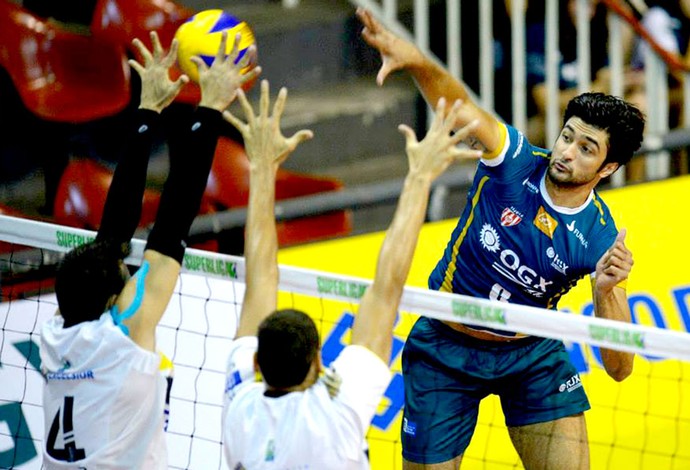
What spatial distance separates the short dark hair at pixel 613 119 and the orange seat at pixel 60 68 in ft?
12.6

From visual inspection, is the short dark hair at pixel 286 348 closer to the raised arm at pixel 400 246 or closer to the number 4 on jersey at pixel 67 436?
the raised arm at pixel 400 246

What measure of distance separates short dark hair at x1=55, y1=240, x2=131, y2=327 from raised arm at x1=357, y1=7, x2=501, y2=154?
1269 millimetres

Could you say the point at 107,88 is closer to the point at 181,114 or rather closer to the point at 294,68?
the point at 181,114

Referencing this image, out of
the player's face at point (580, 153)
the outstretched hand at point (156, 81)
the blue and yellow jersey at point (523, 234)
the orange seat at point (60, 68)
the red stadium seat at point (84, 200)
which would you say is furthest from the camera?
the orange seat at point (60, 68)

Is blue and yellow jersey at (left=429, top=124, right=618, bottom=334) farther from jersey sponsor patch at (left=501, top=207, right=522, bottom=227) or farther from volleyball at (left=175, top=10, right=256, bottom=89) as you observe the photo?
volleyball at (left=175, top=10, right=256, bottom=89)

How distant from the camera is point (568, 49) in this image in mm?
9820

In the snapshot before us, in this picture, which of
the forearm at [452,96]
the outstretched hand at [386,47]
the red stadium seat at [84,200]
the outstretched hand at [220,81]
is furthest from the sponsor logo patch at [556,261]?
the red stadium seat at [84,200]

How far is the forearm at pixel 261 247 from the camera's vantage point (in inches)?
179

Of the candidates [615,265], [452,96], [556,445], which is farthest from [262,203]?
[556,445]

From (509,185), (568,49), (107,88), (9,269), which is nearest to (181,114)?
(107,88)

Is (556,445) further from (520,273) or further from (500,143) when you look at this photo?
(500,143)

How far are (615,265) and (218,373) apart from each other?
2747 millimetres

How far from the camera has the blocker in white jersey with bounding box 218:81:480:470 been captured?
4078mm

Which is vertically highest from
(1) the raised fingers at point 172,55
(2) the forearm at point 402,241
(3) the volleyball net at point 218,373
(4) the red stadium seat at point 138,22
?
(1) the raised fingers at point 172,55
